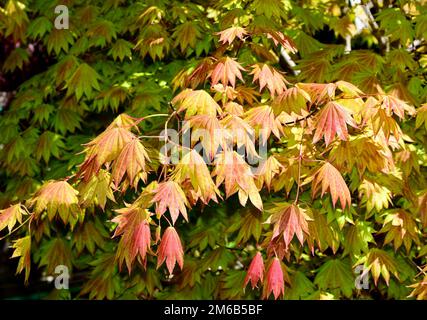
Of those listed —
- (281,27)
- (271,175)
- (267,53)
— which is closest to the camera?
(271,175)

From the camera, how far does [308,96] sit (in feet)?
9.71

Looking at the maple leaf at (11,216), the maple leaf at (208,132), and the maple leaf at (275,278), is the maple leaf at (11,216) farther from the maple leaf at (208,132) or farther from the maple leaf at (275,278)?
the maple leaf at (275,278)

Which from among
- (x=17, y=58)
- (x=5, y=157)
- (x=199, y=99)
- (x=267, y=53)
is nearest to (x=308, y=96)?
(x=199, y=99)

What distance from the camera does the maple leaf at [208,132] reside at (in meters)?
2.71

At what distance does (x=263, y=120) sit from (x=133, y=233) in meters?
0.86

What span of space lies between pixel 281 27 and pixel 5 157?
6.89 feet

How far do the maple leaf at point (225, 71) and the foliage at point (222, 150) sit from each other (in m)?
0.01

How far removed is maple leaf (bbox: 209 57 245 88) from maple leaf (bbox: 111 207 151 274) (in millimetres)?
825

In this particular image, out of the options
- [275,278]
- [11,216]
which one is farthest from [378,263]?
[11,216]

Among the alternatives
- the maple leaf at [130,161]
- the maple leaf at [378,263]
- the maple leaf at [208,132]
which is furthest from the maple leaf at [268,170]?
the maple leaf at [378,263]

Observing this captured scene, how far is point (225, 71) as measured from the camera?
10.3 ft

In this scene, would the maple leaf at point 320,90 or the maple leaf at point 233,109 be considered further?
the maple leaf at point 233,109

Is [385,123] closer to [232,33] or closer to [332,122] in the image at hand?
[332,122]

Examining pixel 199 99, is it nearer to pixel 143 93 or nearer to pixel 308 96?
pixel 308 96
